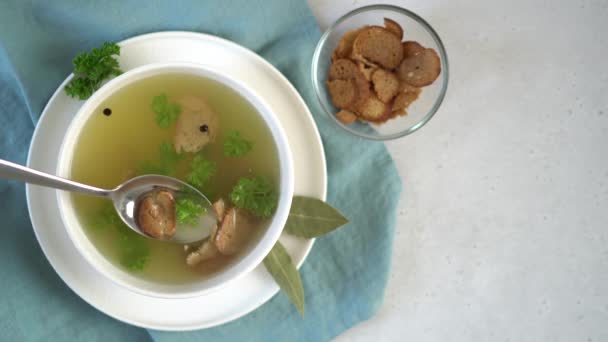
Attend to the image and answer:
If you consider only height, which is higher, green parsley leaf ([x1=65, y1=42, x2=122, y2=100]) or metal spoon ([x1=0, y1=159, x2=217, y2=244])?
green parsley leaf ([x1=65, y1=42, x2=122, y2=100])

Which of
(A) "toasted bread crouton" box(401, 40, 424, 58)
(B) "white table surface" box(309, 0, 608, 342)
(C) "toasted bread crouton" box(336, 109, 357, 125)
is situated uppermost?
(A) "toasted bread crouton" box(401, 40, 424, 58)

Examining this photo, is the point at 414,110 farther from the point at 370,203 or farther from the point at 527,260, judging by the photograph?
the point at 527,260

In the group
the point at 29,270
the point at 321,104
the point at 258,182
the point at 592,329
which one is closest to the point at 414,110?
the point at 321,104

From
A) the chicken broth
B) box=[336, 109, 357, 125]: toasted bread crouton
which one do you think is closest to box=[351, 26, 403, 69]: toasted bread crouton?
box=[336, 109, 357, 125]: toasted bread crouton

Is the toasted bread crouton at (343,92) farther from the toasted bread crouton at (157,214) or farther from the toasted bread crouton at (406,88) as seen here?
the toasted bread crouton at (157,214)

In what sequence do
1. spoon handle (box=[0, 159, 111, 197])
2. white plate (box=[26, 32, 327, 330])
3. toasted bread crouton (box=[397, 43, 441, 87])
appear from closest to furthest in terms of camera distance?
spoon handle (box=[0, 159, 111, 197]), white plate (box=[26, 32, 327, 330]), toasted bread crouton (box=[397, 43, 441, 87])

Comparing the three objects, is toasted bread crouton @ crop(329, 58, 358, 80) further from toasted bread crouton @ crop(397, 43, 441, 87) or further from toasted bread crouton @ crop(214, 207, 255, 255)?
toasted bread crouton @ crop(214, 207, 255, 255)
